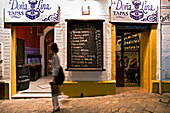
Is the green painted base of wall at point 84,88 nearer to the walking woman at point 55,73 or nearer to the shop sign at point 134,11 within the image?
the walking woman at point 55,73

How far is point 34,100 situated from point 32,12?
346cm

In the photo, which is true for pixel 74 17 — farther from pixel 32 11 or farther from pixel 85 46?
pixel 32 11

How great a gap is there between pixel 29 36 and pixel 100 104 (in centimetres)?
712

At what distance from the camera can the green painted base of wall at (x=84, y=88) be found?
6086 millimetres

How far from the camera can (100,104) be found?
518cm

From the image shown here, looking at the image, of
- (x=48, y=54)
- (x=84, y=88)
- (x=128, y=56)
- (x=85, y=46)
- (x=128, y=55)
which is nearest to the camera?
(x=85, y=46)

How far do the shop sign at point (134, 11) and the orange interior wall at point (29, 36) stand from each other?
5542 mm

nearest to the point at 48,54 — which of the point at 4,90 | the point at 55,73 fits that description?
the point at 4,90

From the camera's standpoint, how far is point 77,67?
19.6ft

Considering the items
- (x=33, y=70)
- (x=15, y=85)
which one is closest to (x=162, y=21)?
(x=15, y=85)

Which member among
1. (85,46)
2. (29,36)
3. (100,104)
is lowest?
(100,104)

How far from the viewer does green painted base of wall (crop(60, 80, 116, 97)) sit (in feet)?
20.0

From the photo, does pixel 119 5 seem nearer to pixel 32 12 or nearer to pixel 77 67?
pixel 77 67

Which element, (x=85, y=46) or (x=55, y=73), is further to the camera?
(x=85, y=46)
